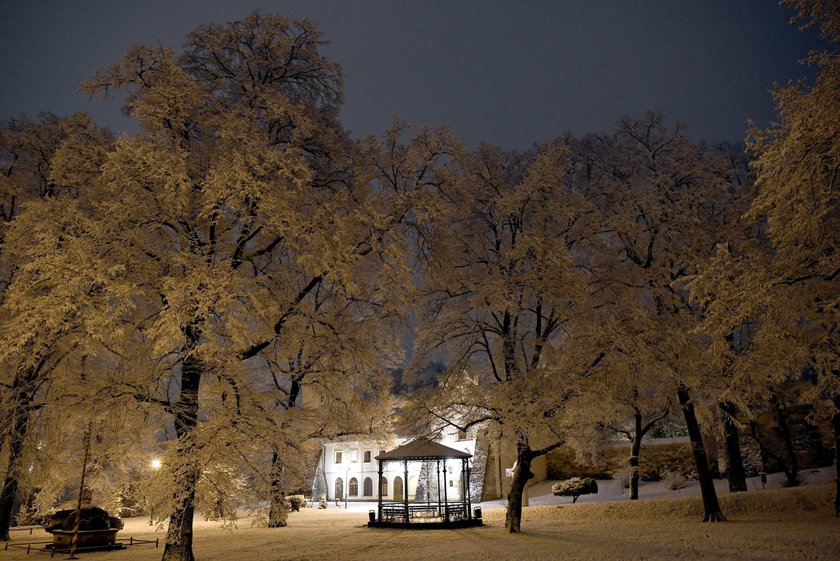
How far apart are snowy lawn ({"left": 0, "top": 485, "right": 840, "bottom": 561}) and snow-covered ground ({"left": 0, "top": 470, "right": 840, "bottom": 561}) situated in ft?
0.08

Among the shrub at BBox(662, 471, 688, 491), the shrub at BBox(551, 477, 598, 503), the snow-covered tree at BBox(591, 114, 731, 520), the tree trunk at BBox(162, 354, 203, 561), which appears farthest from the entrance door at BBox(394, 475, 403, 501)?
the tree trunk at BBox(162, 354, 203, 561)

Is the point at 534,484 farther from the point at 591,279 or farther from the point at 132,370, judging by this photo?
the point at 132,370

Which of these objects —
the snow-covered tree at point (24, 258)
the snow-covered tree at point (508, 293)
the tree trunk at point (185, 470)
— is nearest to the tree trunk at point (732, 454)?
the snow-covered tree at point (508, 293)

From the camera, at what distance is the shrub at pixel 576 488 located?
25.9m

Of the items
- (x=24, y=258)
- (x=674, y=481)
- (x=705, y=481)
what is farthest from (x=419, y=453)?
(x=24, y=258)

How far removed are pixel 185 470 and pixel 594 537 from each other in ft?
35.5

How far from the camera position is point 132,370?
1162 cm

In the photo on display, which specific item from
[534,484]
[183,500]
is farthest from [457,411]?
[534,484]

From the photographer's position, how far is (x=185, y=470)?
9430mm

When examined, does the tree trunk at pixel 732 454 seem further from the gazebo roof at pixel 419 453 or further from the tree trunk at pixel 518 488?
the gazebo roof at pixel 419 453

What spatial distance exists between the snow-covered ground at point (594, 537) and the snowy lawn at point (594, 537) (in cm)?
2

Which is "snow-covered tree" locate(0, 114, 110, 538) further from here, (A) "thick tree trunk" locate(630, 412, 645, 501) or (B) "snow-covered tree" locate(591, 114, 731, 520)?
(A) "thick tree trunk" locate(630, 412, 645, 501)

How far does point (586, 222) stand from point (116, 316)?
39.6 ft

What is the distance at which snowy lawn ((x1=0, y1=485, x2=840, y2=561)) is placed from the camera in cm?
1170
